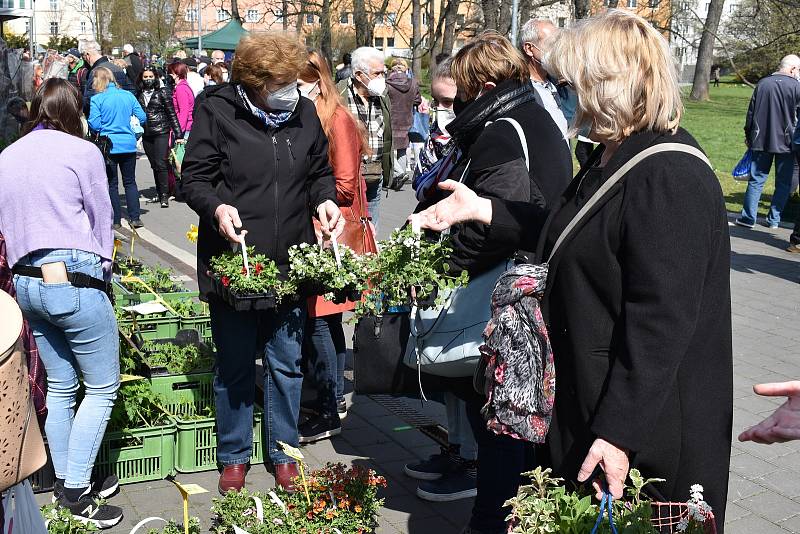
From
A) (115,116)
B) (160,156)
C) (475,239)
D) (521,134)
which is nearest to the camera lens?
(475,239)

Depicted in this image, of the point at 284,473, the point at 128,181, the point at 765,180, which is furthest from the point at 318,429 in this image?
the point at 765,180

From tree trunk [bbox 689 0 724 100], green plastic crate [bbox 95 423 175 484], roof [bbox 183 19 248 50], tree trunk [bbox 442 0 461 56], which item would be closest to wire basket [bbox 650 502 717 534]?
green plastic crate [bbox 95 423 175 484]

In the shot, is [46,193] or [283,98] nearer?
[46,193]

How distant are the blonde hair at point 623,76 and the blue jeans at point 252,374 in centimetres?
217

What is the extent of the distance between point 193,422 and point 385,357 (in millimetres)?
1267

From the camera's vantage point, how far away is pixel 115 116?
37.0ft

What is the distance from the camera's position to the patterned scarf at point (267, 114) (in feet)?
13.6

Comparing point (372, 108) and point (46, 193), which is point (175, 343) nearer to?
point (46, 193)

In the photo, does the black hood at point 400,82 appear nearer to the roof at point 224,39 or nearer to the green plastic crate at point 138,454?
the green plastic crate at point 138,454

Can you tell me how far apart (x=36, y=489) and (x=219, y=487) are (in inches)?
35.3

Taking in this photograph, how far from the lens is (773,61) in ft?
150

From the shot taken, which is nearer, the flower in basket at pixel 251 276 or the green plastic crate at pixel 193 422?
the flower in basket at pixel 251 276

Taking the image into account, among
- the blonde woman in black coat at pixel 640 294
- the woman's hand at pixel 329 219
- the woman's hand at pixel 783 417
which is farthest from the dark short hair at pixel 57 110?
the woman's hand at pixel 783 417

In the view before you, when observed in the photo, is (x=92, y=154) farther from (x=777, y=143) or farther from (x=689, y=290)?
(x=777, y=143)
